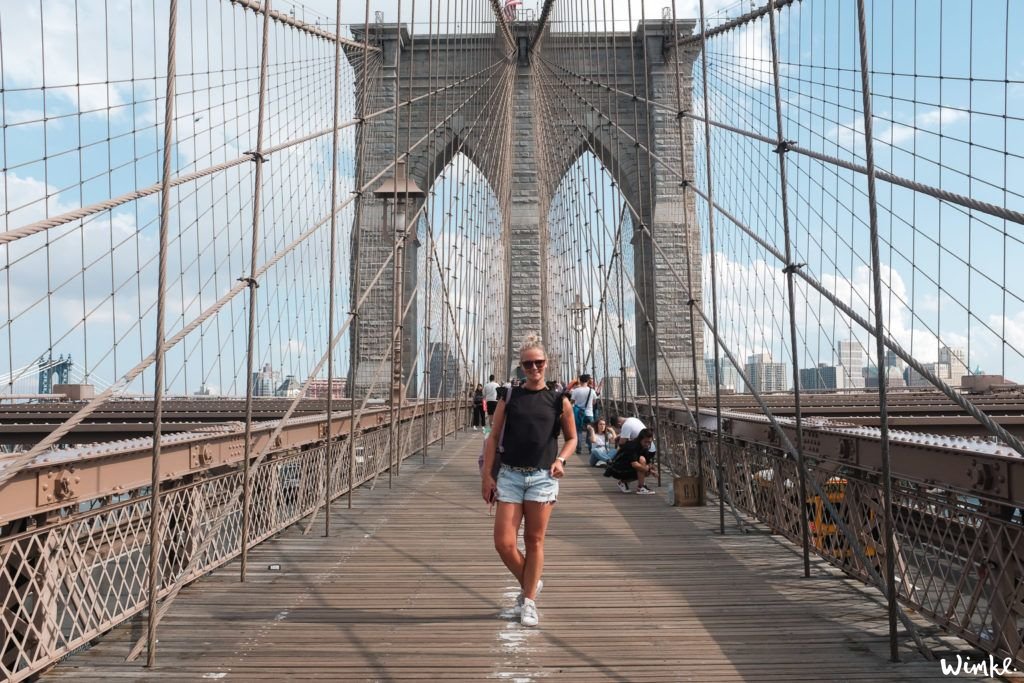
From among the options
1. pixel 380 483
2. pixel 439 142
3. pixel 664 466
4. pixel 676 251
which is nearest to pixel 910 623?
pixel 380 483

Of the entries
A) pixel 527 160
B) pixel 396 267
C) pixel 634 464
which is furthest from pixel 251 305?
pixel 527 160

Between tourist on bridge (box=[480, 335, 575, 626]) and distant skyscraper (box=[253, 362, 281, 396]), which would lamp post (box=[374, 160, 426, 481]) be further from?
distant skyscraper (box=[253, 362, 281, 396])

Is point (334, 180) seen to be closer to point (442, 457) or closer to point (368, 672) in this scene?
point (368, 672)

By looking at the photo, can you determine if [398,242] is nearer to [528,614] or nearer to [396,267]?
[396,267]

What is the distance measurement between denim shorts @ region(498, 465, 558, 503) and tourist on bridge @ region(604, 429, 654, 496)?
13.1 feet

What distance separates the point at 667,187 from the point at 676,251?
207cm

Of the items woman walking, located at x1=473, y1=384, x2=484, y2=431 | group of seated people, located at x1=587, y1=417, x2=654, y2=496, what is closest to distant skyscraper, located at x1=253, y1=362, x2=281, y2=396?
woman walking, located at x1=473, y1=384, x2=484, y2=431

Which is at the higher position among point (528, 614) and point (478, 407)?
point (478, 407)

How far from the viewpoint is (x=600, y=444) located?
10344 millimetres

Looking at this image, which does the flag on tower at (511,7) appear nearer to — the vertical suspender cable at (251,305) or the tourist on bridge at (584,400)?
the tourist on bridge at (584,400)

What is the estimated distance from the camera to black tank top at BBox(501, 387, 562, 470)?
3256mm

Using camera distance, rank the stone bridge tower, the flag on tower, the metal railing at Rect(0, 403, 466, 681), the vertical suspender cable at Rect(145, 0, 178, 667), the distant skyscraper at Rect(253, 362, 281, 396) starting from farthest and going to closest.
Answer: the flag on tower
the stone bridge tower
the distant skyscraper at Rect(253, 362, 281, 396)
the vertical suspender cable at Rect(145, 0, 178, 667)
the metal railing at Rect(0, 403, 466, 681)

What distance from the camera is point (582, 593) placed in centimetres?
366

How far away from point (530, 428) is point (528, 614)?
65 centimetres
